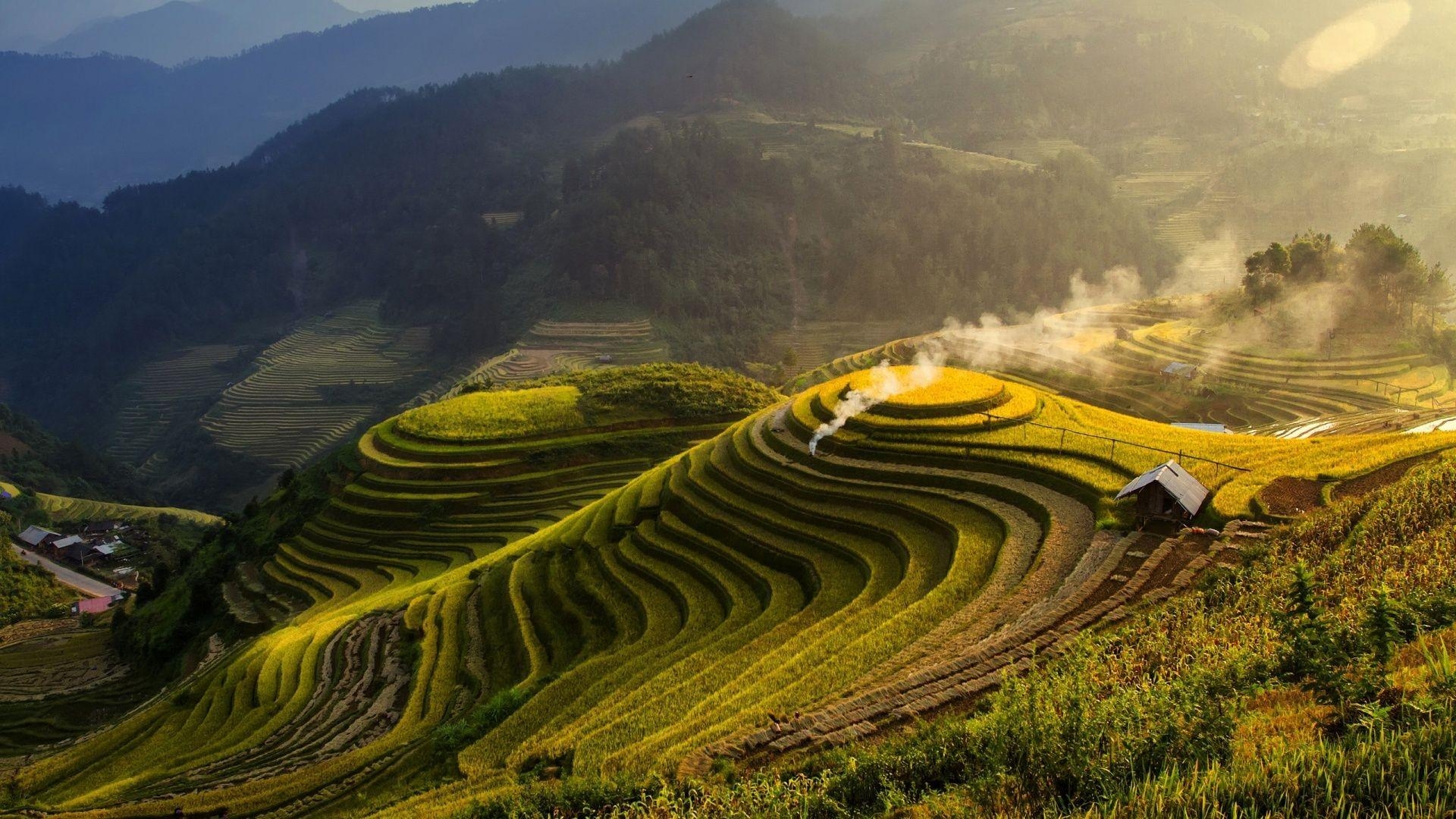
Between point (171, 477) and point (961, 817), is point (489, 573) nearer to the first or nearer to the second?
point (961, 817)

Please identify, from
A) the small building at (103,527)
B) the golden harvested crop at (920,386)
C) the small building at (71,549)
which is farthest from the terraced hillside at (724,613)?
the small building at (103,527)

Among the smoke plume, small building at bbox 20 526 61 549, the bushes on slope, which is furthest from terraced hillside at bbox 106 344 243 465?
the bushes on slope

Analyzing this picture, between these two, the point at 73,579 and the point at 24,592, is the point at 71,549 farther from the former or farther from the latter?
the point at 24,592

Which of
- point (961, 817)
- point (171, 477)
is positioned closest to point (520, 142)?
point (171, 477)

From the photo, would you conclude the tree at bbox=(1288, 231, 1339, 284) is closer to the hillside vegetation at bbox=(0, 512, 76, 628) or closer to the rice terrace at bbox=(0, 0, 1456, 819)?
the rice terrace at bbox=(0, 0, 1456, 819)

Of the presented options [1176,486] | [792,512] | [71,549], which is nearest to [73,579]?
[71,549]

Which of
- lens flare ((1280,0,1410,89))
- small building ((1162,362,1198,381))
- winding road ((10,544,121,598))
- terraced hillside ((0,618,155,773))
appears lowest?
winding road ((10,544,121,598))

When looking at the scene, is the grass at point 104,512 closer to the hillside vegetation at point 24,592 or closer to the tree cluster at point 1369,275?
the hillside vegetation at point 24,592

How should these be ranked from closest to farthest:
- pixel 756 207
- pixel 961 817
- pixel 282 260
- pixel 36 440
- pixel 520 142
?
1. pixel 961 817
2. pixel 36 440
3. pixel 756 207
4. pixel 282 260
5. pixel 520 142
